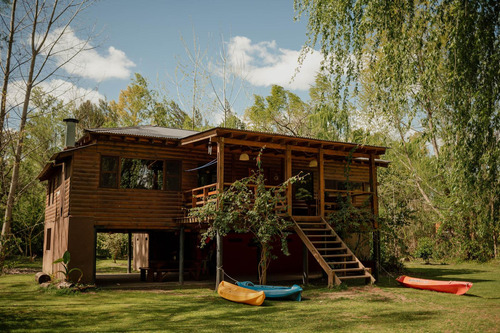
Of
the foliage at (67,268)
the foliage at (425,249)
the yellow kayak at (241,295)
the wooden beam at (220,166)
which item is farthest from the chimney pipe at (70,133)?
the foliage at (425,249)

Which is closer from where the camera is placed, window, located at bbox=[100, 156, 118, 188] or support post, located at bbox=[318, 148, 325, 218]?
window, located at bbox=[100, 156, 118, 188]

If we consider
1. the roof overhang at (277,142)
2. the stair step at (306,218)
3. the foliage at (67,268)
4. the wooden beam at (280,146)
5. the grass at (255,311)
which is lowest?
the grass at (255,311)

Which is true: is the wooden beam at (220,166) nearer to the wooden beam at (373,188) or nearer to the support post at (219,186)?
the support post at (219,186)

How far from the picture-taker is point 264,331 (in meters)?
7.68

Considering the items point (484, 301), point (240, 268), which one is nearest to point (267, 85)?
point (240, 268)

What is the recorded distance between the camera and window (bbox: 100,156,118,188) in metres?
14.1

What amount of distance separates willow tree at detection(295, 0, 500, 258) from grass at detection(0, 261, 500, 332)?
2411 millimetres

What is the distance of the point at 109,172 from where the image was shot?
14102mm

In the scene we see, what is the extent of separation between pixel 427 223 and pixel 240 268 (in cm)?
1630

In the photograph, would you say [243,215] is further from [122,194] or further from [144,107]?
[144,107]

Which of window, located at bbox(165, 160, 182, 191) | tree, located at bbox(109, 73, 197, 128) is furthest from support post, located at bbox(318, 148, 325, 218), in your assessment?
tree, located at bbox(109, 73, 197, 128)

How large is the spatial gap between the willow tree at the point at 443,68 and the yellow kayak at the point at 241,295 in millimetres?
4879

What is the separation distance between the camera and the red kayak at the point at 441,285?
37.6 ft

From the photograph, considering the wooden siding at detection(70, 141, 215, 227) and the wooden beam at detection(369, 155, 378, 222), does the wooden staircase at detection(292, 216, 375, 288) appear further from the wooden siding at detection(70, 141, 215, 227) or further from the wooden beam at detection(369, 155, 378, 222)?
the wooden siding at detection(70, 141, 215, 227)
